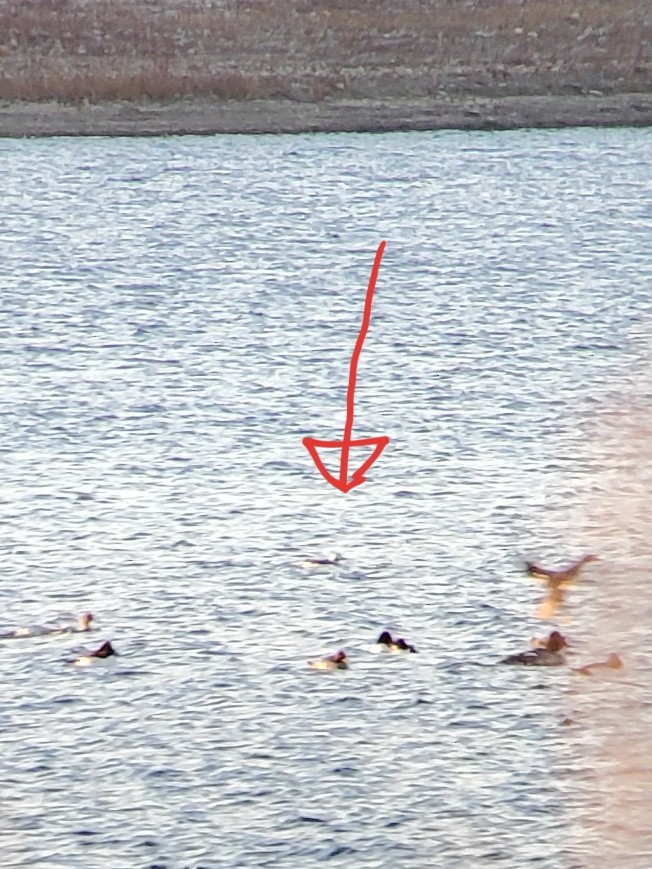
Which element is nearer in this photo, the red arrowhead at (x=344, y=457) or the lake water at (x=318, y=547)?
the lake water at (x=318, y=547)

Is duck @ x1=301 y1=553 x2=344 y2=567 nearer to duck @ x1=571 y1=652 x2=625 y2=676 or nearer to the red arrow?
the red arrow

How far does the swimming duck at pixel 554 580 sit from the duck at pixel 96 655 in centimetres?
94

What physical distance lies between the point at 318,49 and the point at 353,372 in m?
12.4

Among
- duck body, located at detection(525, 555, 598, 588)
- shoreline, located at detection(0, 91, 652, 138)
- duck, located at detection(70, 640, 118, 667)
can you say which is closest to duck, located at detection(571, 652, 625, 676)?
duck body, located at detection(525, 555, 598, 588)

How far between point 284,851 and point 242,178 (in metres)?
8.84

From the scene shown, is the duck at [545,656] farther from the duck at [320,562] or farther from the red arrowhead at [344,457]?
the red arrowhead at [344,457]

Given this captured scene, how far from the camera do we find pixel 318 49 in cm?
1794

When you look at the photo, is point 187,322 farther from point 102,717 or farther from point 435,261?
point 102,717

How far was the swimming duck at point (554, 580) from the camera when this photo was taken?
3.93m

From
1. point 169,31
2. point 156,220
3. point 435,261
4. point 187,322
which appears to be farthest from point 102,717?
point 169,31

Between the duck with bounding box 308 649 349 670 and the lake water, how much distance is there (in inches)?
1.1

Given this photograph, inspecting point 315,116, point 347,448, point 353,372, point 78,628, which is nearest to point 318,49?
point 315,116

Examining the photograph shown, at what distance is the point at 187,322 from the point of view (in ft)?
22.9

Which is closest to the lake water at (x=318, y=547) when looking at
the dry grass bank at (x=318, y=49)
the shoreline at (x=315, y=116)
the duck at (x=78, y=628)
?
the duck at (x=78, y=628)
